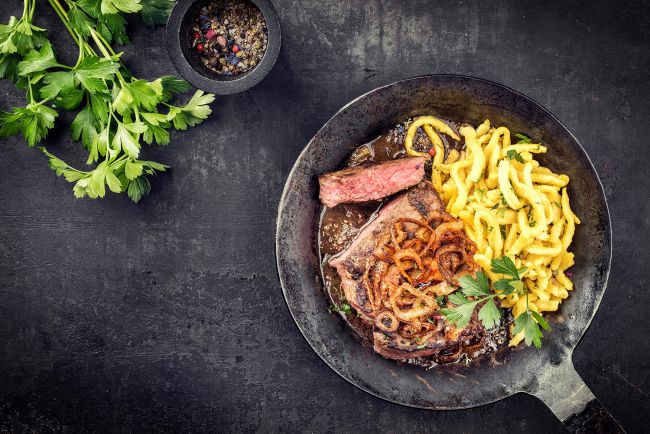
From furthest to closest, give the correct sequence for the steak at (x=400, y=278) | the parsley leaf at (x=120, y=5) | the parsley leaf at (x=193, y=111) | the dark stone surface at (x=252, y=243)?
the dark stone surface at (x=252, y=243) → the parsley leaf at (x=193, y=111) → the steak at (x=400, y=278) → the parsley leaf at (x=120, y=5)

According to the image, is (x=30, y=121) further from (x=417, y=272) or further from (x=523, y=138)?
(x=523, y=138)

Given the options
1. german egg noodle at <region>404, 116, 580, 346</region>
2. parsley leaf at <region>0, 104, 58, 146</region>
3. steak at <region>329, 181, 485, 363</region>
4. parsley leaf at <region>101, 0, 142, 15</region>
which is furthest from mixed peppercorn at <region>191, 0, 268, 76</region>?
steak at <region>329, 181, 485, 363</region>

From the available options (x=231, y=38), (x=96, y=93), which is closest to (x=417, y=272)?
(x=231, y=38)

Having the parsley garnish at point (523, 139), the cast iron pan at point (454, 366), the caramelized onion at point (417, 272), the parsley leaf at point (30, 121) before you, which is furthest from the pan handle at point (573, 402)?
the parsley leaf at point (30, 121)

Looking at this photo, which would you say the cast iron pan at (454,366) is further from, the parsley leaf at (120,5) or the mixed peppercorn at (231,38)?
the parsley leaf at (120,5)

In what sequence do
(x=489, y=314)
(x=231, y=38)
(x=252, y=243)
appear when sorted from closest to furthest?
(x=489, y=314), (x=231, y=38), (x=252, y=243)

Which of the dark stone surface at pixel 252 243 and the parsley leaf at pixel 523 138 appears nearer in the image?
the parsley leaf at pixel 523 138

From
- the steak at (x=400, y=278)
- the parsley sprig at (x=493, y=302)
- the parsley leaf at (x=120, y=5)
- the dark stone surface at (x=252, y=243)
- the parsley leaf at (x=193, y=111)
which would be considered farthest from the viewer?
the dark stone surface at (x=252, y=243)
